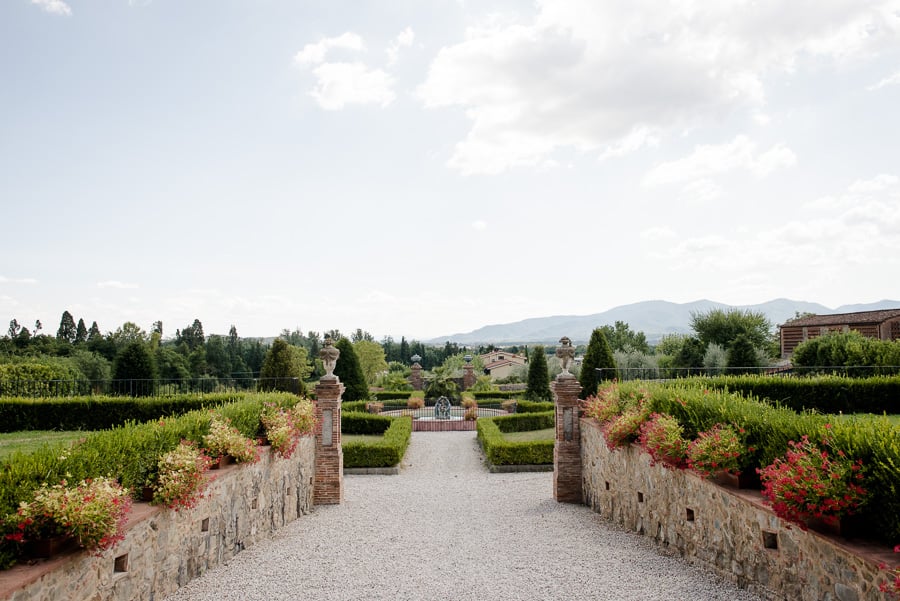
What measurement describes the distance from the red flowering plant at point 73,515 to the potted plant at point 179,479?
37.3 inches

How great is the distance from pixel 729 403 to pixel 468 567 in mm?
3554

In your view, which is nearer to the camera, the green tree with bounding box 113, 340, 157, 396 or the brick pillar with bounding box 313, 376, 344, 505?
the brick pillar with bounding box 313, 376, 344, 505

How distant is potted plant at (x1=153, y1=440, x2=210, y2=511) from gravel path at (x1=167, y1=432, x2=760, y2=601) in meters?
0.88

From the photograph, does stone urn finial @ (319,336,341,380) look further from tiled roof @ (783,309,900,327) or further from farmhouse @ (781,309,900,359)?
tiled roof @ (783,309,900,327)

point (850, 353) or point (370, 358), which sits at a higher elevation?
point (850, 353)

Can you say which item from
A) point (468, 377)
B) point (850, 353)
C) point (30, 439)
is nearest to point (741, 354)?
point (850, 353)

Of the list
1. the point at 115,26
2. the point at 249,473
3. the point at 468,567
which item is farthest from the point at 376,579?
the point at 115,26

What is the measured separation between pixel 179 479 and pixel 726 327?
1561 inches

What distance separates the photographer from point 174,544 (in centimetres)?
505

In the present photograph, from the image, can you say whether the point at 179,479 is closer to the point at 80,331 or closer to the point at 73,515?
the point at 73,515

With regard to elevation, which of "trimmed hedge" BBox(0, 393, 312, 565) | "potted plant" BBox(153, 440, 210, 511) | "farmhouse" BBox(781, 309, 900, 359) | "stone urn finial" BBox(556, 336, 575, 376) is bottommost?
"potted plant" BBox(153, 440, 210, 511)

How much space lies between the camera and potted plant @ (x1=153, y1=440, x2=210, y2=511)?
4934 mm

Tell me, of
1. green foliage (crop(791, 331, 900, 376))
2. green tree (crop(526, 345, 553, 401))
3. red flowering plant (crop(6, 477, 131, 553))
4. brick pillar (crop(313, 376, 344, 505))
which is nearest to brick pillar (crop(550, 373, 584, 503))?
brick pillar (crop(313, 376, 344, 505))

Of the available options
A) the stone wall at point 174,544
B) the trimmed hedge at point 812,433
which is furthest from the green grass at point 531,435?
the stone wall at point 174,544
